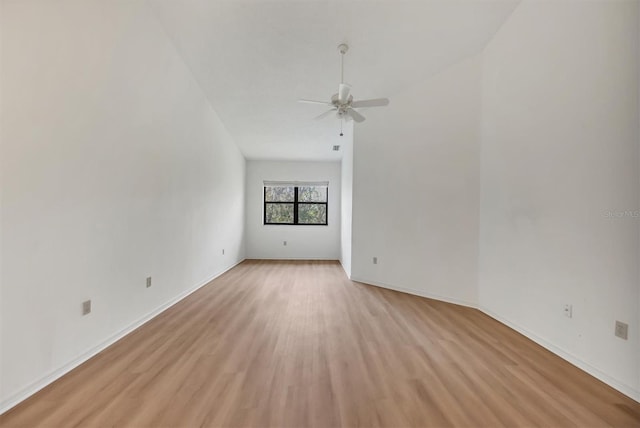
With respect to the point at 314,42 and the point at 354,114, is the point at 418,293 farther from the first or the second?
the point at 314,42

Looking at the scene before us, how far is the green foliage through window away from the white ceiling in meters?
2.68

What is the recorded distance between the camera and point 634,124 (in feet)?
5.10

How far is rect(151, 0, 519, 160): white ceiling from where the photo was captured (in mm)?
2412

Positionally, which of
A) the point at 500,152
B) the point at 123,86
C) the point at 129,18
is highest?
the point at 129,18

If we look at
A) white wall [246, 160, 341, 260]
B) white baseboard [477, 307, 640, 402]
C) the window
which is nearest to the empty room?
white baseboard [477, 307, 640, 402]

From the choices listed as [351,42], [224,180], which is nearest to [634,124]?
[351,42]

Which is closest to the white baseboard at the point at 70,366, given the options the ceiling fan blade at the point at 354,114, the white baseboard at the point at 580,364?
the ceiling fan blade at the point at 354,114

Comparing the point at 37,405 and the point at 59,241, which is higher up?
the point at 59,241

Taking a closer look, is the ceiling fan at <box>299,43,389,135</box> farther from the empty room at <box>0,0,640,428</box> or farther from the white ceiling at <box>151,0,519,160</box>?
the white ceiling at <box>151,0,519,160</box>

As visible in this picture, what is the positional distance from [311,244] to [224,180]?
2692 millimetres

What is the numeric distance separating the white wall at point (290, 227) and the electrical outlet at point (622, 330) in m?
4.89

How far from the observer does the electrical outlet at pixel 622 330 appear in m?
1.58

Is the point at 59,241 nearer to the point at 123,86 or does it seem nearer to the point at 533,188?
the point at 123,86

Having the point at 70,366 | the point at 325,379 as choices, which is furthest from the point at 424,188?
the point at 70,366
